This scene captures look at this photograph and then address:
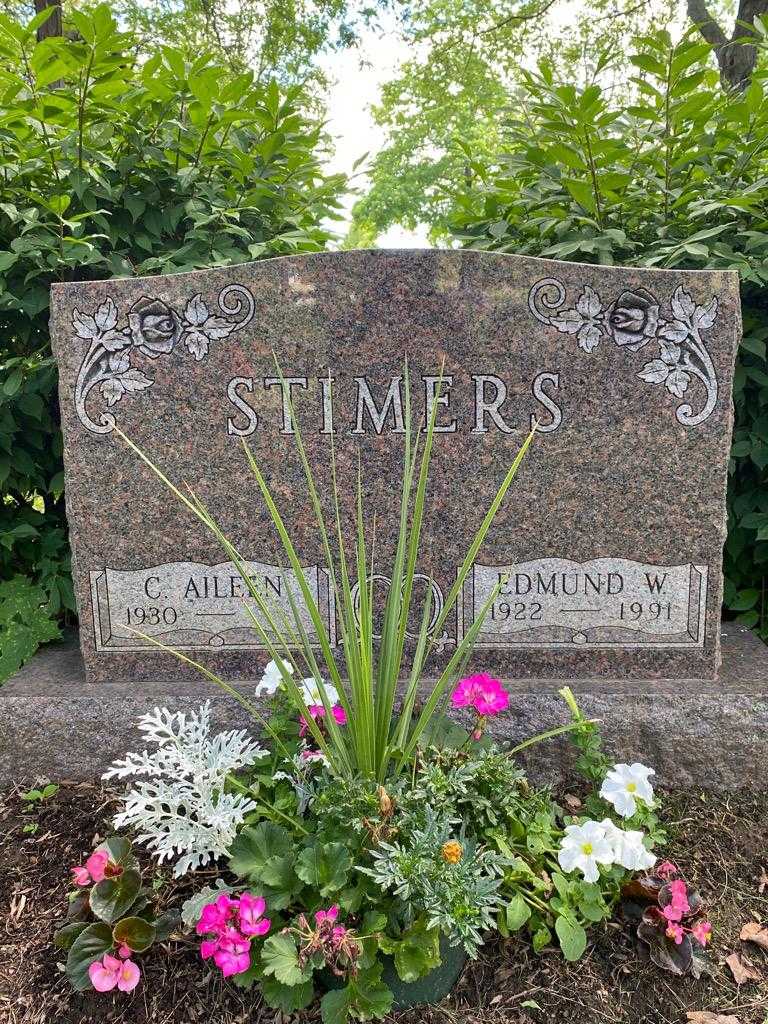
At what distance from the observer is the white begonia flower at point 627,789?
1895 millimetres

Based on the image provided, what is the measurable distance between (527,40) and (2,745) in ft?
34.9

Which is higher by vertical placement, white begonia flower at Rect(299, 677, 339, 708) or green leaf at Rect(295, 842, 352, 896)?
white begonia flower at Rect(299, 677, 339, 708)

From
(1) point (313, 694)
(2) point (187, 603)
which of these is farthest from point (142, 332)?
(1) point (313, 694)

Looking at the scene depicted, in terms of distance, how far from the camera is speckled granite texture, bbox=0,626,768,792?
2.47m

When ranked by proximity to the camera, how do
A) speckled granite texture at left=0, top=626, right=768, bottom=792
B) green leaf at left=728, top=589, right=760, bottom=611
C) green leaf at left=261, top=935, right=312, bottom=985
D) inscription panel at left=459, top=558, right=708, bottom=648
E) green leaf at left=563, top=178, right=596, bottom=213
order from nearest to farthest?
green leaf at left=261, top=935, right=312, bottom=985 → speckled granite texture at left=0, top=626, right=768, bottom=792 → inscription panel at left=459, top=558, right=708, bottom=648 → green leaf at left=563, top=178, right=596, bottom=213 → green leaf at left=728, top=589, right=760, bottom=611

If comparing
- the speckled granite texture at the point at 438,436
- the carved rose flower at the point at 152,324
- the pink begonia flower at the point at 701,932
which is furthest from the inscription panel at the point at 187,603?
the pink begonia flower at the point at 701,932

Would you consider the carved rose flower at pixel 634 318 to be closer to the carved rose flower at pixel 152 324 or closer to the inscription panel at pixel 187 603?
the inscription panel at pixel 187 603

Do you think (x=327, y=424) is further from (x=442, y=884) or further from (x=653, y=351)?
(x=442, y=884)

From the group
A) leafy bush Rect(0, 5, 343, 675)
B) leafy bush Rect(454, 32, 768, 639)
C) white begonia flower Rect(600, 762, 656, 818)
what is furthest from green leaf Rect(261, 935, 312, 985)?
leafy bush Rect(454, 32, 768, 639)

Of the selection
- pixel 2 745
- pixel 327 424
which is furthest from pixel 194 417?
pixel 2 745

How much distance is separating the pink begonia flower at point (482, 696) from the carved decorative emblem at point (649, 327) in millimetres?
1116

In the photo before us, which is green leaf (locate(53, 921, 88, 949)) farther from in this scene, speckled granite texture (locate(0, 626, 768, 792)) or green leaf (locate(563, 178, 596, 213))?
green leaf (locate(563, 178, 596, 213))

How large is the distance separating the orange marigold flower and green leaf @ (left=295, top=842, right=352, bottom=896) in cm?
19

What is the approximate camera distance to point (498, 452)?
2592 millimetres
